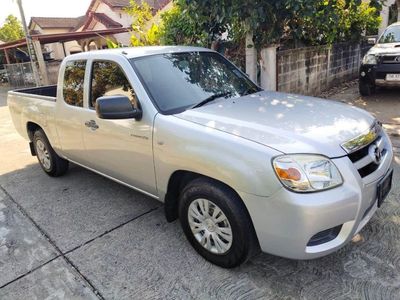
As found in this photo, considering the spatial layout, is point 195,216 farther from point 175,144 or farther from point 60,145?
point 60,145

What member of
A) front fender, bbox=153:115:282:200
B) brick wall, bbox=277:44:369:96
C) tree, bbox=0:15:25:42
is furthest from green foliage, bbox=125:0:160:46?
tree, bbox=0:15:25:42

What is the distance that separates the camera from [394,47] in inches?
300

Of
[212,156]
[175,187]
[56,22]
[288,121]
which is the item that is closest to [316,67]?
[288,121]

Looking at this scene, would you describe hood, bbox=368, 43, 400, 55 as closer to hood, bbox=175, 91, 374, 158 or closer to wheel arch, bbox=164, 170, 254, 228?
hood, bbox=175, 91, 374, 158

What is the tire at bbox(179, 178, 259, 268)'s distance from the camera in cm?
244

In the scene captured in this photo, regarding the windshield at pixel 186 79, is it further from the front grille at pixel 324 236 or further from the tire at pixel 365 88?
the tire at pixel 365 88

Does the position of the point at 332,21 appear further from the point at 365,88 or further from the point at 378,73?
the point at 365,88

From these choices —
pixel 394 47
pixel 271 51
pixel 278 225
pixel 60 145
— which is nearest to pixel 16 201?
pixel 60 145

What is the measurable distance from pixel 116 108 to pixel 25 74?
19.0m

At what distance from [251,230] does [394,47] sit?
23.2ft

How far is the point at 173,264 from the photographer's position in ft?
9.40

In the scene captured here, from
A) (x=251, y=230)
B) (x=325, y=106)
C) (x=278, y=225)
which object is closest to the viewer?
(x=278, y=225)

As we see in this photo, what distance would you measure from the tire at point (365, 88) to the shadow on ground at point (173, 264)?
16.1 ft

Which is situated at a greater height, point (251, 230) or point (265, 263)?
point (251, 230)
